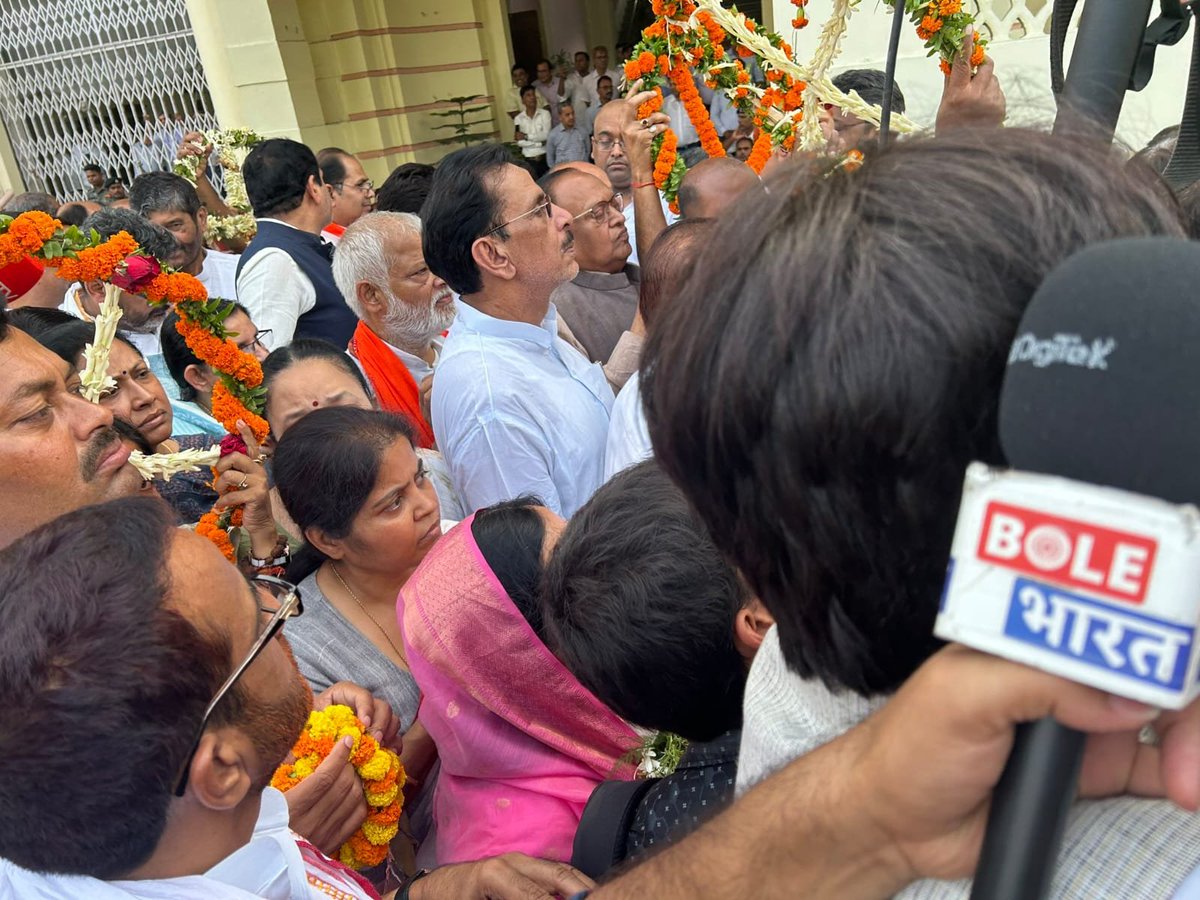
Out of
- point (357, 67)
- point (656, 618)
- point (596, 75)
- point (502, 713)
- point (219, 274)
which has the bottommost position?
point (502, 713)

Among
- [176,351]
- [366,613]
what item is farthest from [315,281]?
[366,613]

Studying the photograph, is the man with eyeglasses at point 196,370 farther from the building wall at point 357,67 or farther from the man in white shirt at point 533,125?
the man in white shirt at point 533,125

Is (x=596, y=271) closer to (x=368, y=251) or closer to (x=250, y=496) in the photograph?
(x=368, y=251)

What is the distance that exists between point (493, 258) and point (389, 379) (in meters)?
0.95

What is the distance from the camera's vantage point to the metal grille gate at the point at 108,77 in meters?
8.67

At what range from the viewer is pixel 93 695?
3.68 ft

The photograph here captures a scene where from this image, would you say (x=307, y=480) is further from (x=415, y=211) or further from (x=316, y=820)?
(x=415, y=211)

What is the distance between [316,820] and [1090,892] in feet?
5.00

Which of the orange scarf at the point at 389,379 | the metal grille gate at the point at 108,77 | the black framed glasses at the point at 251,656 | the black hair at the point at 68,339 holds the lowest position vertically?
the orange scarf at the point at 389,379

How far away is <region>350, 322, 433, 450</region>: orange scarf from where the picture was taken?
12.0ft

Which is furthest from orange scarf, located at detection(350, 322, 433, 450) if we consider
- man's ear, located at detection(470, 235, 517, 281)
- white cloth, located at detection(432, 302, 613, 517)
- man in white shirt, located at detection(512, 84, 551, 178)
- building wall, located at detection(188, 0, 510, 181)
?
man in white shirt, located at detection(512, 84, 551, 178)

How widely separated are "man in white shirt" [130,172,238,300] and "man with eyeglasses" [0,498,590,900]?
4166 millimetres

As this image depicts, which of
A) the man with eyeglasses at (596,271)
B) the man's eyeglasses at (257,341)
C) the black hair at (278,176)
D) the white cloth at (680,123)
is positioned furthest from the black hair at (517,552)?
the white cloth at (680,123)

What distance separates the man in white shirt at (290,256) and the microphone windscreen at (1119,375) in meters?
3.97
